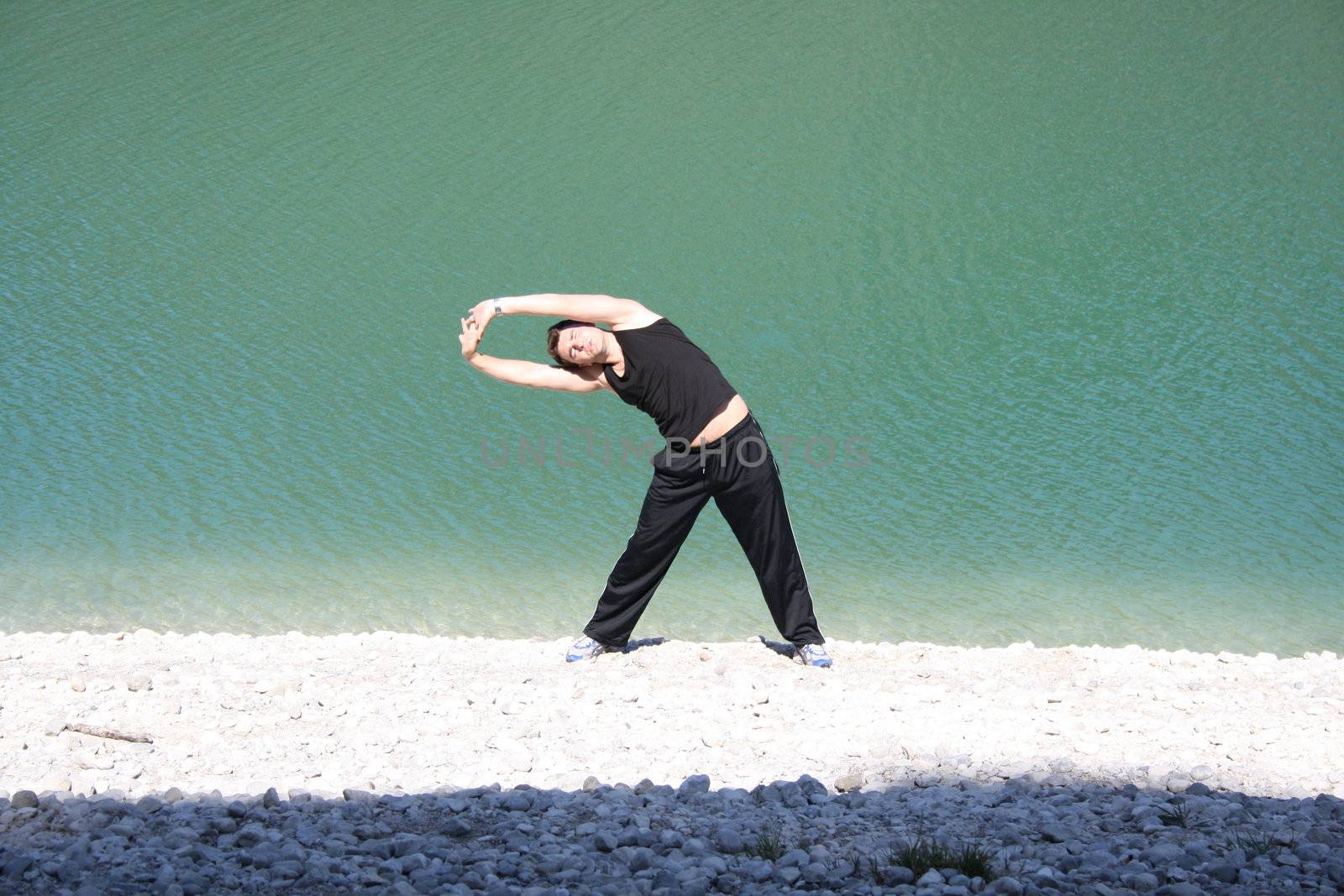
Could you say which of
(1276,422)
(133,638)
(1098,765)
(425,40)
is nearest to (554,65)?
(425,40)

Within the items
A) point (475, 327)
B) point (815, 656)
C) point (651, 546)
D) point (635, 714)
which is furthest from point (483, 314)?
point (815, 656)

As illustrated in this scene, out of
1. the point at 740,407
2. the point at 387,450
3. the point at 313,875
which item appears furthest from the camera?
the point at 387,450

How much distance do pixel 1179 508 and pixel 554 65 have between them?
30.4 feet

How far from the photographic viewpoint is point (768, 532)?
434cm

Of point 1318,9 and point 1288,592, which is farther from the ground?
point 1318,9

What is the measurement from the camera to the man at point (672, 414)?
4.16 metres

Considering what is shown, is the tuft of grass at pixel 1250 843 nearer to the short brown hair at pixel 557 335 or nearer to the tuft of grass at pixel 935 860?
the tuft of grass at pixel 935 860

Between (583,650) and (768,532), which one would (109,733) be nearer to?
(583,650)

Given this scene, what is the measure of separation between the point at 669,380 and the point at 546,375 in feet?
1.38

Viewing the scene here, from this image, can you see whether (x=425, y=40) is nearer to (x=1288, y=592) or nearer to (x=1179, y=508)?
(x=1179, y=508)

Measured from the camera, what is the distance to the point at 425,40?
14.3 metres

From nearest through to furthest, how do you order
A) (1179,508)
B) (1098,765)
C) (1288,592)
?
(1098,765) < (1288,592) < (1179,508)

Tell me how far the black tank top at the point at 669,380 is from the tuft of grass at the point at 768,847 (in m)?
1.69

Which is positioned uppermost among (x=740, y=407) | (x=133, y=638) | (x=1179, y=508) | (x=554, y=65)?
(x=554, y=65)
